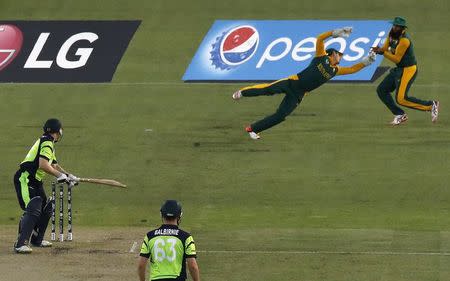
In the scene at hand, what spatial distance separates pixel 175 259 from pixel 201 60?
18894 mm

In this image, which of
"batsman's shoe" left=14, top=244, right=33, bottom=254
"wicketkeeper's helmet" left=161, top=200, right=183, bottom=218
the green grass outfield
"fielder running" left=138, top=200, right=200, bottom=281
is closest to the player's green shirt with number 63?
"fielder running" left=138, top=200, right=200, bottom=281

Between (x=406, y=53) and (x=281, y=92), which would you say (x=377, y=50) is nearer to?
(x=406, y=53)

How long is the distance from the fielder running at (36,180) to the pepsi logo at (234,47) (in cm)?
1199

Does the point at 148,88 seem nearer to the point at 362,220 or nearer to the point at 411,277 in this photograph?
the point at 362,220

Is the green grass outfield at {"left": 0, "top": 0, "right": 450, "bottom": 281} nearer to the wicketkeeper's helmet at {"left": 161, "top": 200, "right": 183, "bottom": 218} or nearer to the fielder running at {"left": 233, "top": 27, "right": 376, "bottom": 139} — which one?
the fielder running at {"left": 233, "top": 27, "right": 376, "bottom": 139}

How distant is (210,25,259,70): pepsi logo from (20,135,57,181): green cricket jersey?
1218 centimetres

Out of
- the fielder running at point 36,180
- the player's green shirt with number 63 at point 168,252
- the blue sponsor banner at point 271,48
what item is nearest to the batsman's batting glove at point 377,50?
the fielder running at point 36,180

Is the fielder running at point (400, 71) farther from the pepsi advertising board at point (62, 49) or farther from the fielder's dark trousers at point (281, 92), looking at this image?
the pepsi advertising board at point (62, 49)

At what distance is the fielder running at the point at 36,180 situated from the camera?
21094 mm

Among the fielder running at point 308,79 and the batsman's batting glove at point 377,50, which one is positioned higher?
the batsman's batting glove at point 377,50

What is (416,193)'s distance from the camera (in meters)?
25.8

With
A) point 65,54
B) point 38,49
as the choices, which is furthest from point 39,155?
point 38,49

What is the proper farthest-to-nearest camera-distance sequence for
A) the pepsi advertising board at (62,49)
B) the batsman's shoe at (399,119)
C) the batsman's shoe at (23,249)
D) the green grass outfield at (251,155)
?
the pepsi advertising board at (62,49)
the batsman's shoe at (399,119)
the green grass outfield at (251,155)
the batsman's shoe at (23,249)

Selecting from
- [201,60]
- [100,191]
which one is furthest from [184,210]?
[201,60]
